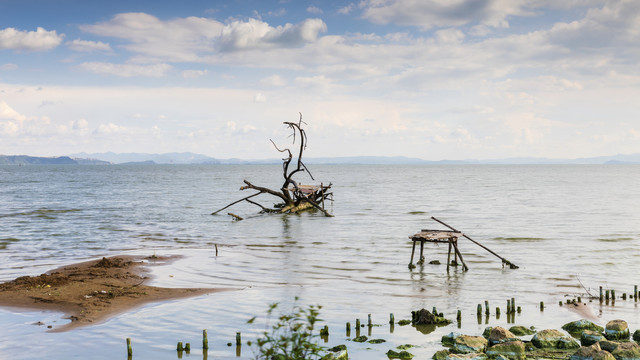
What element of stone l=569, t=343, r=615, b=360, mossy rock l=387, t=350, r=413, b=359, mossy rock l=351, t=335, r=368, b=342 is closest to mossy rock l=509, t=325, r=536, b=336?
stone l=569, t=343, r=615, b=360

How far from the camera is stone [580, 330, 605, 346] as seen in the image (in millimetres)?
11242

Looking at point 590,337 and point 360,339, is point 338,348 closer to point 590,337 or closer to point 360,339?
point 360,339

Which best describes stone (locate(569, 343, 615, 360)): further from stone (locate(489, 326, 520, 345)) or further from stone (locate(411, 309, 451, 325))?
stone (locate(411, 309, 451, 325))

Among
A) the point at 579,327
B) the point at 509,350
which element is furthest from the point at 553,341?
the point at 579,327

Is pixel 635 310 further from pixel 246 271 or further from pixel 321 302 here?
pixel 246 271

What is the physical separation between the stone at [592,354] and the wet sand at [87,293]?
405 inches

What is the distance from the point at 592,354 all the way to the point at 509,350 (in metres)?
1.50

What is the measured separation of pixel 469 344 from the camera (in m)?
10.7

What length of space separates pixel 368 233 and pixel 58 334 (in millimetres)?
21500

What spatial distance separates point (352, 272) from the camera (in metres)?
19.8

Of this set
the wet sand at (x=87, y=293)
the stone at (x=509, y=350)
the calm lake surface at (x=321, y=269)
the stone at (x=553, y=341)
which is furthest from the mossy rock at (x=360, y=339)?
the wet sand at (x=87, y=293)

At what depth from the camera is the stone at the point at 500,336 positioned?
10955mm

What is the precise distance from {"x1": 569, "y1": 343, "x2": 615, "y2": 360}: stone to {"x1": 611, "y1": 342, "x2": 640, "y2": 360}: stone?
35 cm

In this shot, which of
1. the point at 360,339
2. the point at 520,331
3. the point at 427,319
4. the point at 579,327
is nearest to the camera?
the point at 360,339
